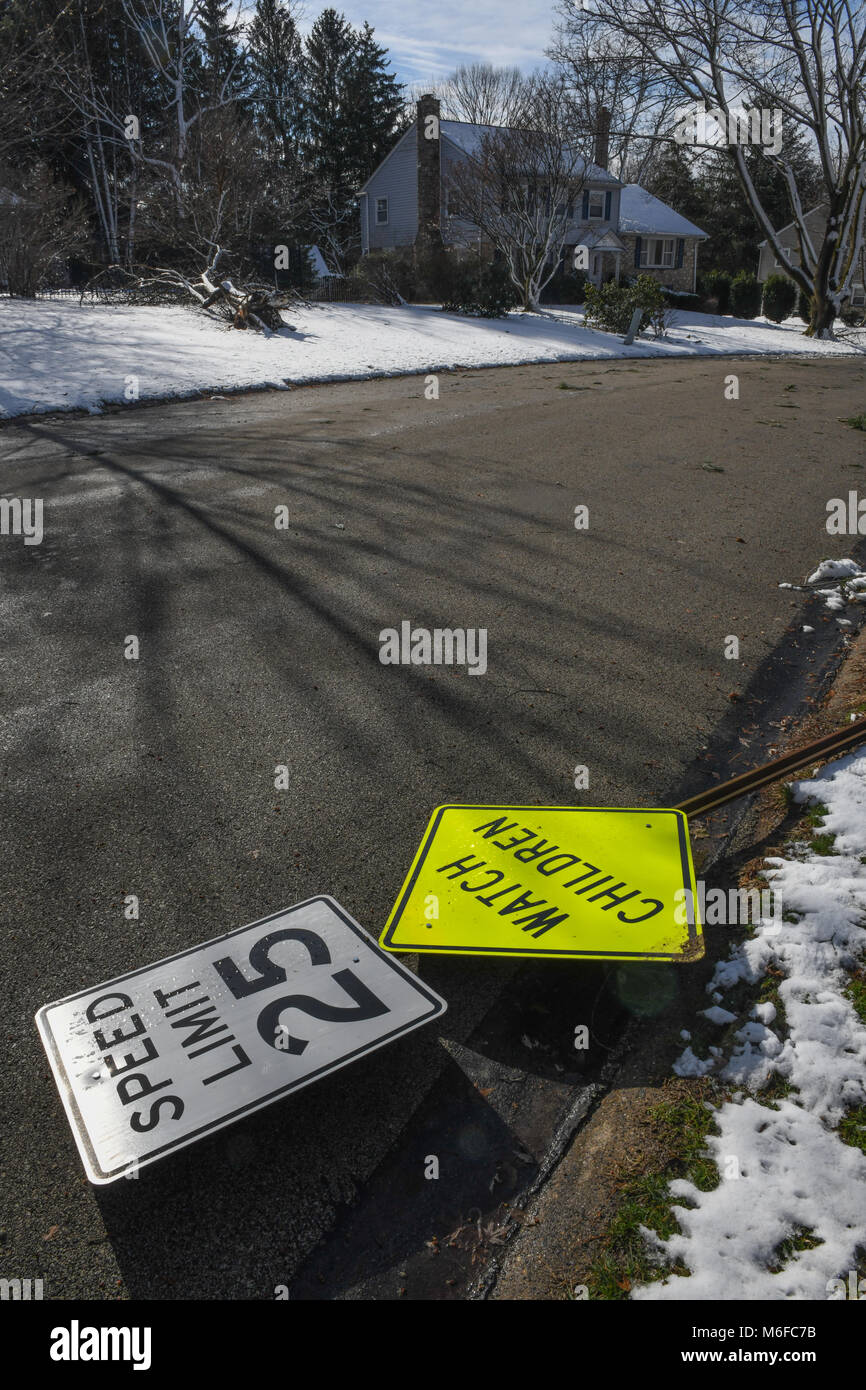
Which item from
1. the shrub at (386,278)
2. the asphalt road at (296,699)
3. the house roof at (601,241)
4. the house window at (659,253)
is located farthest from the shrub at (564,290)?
the asphalt road at (296,699)

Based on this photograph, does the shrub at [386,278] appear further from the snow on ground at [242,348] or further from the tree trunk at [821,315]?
the tree trunk at [821,315]

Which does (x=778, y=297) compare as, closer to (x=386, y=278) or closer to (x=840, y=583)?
(x=386, y=278)

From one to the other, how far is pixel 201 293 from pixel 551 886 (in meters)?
23.9

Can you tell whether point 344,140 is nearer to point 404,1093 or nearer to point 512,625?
point 512,625

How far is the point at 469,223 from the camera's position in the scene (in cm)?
3809

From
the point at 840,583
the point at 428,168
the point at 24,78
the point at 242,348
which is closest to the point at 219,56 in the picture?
the point at 428,168

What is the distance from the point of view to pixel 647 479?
32.1ft

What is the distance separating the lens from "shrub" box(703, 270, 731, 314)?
47.6 meters

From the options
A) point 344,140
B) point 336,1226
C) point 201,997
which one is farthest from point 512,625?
point 344,140

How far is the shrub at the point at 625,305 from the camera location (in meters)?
27.2

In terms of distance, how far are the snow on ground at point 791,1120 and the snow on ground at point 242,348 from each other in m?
12.7
